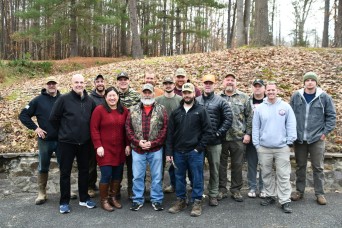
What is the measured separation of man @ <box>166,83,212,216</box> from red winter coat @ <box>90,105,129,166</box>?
0.87 m

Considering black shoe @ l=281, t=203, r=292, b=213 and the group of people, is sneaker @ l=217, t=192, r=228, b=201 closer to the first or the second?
the group of people

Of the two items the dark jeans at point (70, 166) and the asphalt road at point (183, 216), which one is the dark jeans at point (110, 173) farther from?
the asphalt road at point (183, 216)

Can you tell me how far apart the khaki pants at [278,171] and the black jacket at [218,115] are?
77 centimetres

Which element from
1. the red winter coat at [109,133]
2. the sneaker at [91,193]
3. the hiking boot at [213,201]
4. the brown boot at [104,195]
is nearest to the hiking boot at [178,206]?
the hiking boot at [213,201]

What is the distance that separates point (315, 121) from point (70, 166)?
453 centimetres

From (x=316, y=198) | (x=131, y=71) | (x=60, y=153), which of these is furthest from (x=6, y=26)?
(x=316, y=198)

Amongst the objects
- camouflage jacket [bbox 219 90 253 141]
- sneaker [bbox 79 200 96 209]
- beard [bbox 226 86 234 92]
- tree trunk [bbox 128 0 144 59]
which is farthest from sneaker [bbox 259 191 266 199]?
tree trunk [bbox 128 0 144 59]

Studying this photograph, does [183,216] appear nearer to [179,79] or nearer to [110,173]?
[110,173]

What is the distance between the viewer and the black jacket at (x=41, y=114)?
19.8ft

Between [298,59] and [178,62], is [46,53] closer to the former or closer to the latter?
[178,62]

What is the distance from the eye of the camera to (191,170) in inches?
227

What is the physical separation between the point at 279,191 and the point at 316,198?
3.02 ft

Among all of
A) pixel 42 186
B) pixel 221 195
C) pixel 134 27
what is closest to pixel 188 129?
pixel 221 195

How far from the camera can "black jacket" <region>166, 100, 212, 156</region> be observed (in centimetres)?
562
